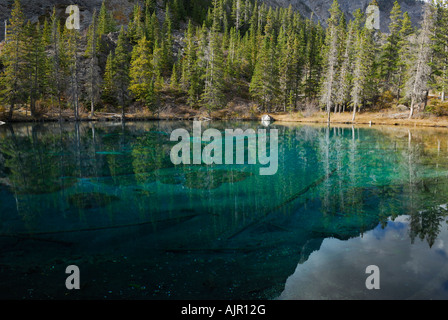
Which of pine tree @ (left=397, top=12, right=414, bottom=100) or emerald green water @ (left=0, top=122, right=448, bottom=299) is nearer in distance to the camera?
emerald green water @ (left=0, top=122, right=448, bottom=299)

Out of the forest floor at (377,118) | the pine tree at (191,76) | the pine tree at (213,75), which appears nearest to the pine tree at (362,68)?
the forest floor at (377,118)

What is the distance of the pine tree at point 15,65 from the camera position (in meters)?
37.8

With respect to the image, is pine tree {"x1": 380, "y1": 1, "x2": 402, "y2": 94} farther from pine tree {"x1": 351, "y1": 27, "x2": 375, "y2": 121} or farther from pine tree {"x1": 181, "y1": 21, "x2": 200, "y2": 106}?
pine tree {"x1": 181, "y1": 21, "x2": 200, "y2": 106}

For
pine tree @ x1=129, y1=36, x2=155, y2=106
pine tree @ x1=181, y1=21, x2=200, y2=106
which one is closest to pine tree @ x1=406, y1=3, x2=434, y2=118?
pine tree @ x1=181, y1=21, x2=200, y2=106

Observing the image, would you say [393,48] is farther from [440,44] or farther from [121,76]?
[121,76]

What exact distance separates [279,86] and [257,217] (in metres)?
53.6

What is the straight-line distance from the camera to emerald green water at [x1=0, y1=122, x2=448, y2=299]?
534cm

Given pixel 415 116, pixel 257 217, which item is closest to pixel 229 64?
pixel 415 116

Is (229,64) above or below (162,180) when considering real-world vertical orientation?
above

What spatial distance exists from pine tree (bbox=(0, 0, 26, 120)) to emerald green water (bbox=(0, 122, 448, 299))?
28767mm

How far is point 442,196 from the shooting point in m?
10.9

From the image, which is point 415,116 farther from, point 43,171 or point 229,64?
point 43,171

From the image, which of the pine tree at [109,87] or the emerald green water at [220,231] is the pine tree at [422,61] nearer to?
the emerald green water at [220,231]
